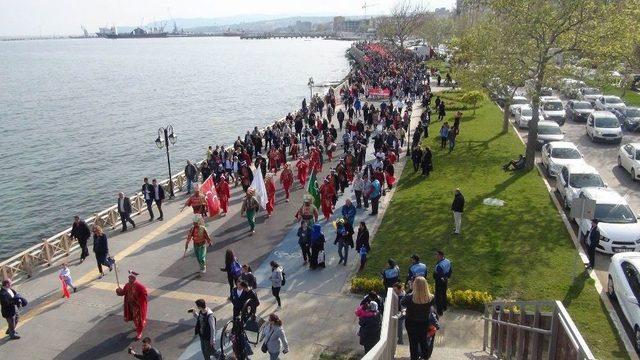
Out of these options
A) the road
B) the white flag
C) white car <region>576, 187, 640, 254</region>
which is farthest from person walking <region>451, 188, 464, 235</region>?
the white flag

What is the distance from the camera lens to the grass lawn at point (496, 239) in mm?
13367

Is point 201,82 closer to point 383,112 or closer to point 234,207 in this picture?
point 383,112

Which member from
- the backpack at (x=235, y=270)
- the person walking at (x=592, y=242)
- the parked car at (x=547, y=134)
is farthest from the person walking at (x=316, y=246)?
the parked car at (x=547, y=134)

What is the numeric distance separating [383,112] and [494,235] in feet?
56.9

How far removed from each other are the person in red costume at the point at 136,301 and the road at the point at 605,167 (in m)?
10.9

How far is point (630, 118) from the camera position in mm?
32531

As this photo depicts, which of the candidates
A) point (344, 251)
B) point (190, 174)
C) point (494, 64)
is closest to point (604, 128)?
point (494, 64)

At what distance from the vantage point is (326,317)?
42.6 ft

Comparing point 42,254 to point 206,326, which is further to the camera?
point 42,254

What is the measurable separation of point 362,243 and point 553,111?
982 inches

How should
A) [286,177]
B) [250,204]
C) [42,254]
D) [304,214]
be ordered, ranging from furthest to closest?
→ [286,177], [250,204], [42,254], [304,214]

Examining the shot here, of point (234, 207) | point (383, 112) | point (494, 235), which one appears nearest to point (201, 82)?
point (383, 112)

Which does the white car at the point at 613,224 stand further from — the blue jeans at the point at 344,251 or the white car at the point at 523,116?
the white car at the point at 523,116

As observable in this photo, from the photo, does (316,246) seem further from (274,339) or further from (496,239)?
(496,239)
